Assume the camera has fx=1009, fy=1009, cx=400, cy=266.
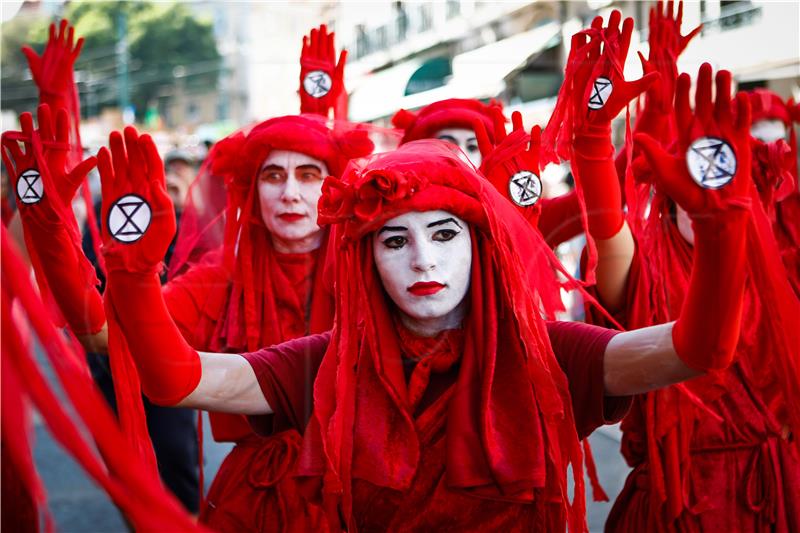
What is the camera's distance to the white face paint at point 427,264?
2.31 m

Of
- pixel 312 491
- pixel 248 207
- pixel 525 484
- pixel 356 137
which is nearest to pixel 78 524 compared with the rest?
pixel 248 207

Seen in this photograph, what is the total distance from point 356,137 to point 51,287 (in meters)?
1.25

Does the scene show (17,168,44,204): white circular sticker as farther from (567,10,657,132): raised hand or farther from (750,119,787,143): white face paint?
(750,119,787,143): white face paint

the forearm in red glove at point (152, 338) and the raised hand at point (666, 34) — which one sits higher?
the raised hand at point (666, 34)

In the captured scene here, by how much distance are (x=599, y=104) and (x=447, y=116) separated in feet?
4.55

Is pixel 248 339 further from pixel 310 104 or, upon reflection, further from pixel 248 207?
pixel 310 104

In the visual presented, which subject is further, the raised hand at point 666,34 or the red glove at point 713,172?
the raised hand at point 666,34

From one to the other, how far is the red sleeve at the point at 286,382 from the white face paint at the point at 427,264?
27 centimetres

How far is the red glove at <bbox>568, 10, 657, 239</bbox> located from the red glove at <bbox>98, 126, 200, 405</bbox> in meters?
1.19

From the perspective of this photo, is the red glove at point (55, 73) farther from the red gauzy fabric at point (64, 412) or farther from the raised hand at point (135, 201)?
the red gauzy fabric at point (64, 412)

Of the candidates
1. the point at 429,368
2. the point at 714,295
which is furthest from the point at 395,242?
the point at 714,295

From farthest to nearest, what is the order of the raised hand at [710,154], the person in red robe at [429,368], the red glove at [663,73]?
the red glove at [663,73], the person in red robe at [429,368], the raised hand at [710,154]

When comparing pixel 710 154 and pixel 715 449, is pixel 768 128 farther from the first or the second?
pixel 710 154

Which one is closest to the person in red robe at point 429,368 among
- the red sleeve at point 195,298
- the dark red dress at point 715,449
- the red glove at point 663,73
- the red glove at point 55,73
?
the dark red dress at point 715,449
